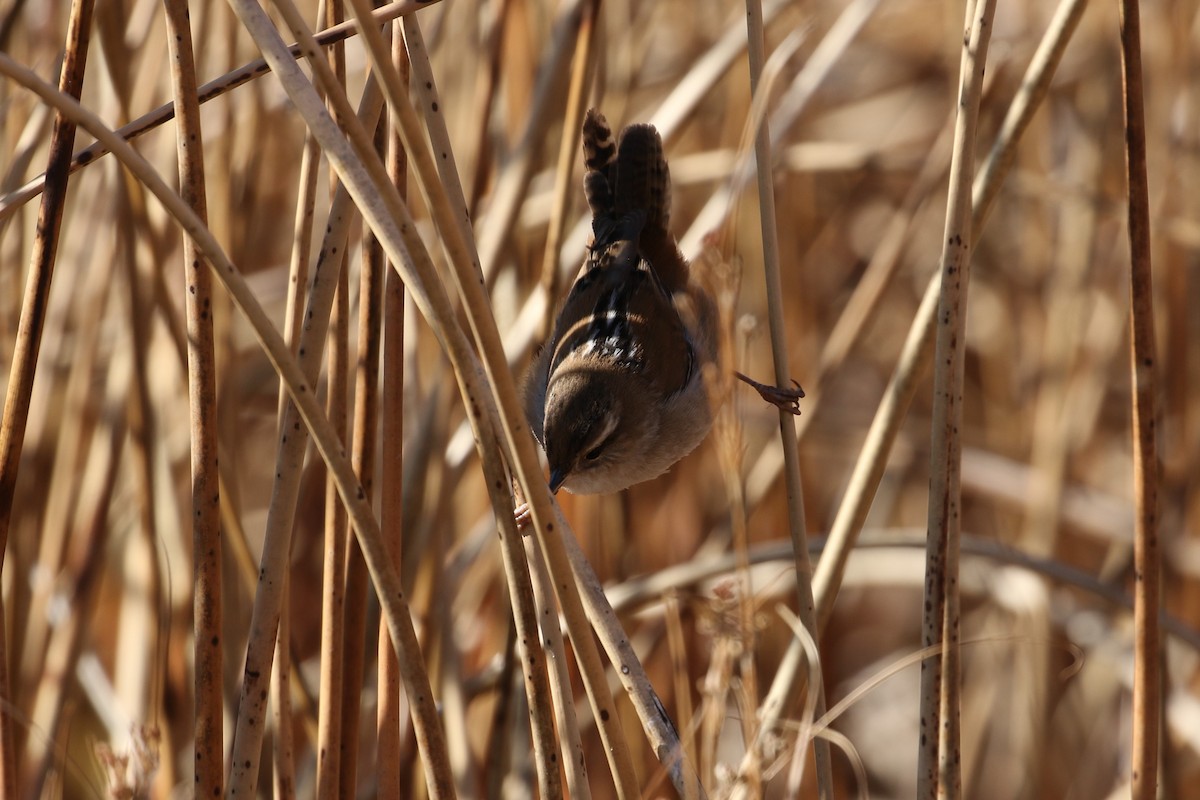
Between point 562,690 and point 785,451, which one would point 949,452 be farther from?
point 562,690

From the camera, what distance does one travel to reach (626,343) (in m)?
2.44

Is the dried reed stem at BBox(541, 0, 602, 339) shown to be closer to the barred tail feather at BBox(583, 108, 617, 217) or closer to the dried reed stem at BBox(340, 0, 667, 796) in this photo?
the barred tail feather at BBox(583, 108, 617, 217)

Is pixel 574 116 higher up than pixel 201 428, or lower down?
higher up

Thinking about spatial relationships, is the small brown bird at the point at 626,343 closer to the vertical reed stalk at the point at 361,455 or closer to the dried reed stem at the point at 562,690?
the vertical reed stalk at the point at 361,455

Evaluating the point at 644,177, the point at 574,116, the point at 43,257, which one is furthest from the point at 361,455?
the point at 644,177

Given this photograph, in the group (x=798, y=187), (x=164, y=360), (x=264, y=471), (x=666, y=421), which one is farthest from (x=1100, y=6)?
(x=264, y=471)

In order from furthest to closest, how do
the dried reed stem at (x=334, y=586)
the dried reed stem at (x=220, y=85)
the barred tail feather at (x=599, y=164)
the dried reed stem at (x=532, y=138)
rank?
the barred tail feather at (x=599, y=164) → the dried reed stem at (x=532, y=138) → the dried reed stem at (x=334, y=586) → the dried reed stem at (x=220, y=85)

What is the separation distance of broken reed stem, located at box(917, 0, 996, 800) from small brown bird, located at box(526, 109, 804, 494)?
32.8 inches

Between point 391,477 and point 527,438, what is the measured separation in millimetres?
494

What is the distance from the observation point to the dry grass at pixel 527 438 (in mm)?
1318

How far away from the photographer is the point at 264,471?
13.1 feet

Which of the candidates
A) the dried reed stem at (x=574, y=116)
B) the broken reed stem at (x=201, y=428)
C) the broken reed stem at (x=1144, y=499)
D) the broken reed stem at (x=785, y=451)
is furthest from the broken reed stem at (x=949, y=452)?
the broken reed stem at (x=201, y=428)

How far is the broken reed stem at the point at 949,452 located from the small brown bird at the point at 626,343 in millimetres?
834

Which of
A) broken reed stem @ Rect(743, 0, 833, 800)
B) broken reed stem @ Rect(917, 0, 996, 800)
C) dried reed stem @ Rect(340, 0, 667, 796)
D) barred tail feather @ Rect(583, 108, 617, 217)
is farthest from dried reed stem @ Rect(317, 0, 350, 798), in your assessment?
barred tail feather @ Rect(583, 108, 617, 217)
